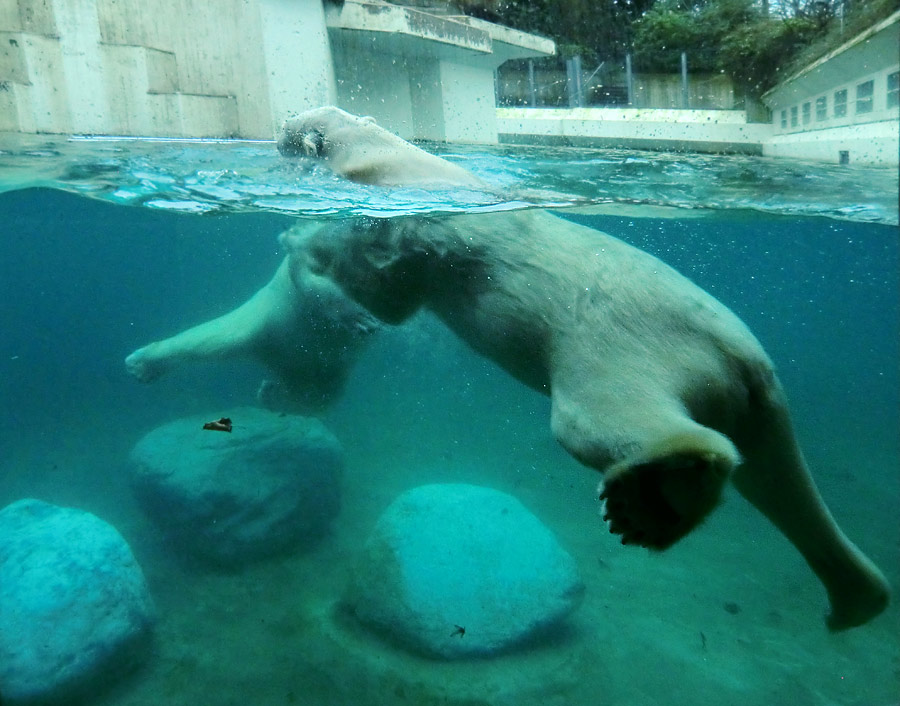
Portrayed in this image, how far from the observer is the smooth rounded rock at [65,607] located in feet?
11.5

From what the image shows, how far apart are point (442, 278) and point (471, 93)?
118 cm

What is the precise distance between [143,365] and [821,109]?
4961mm

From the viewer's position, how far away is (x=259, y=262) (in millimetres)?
A: 6953

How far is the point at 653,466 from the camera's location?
1.65m

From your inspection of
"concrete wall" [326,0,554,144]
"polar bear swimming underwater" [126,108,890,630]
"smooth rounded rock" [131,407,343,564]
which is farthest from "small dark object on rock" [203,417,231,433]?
"concrete wall" [326,0,554,144]

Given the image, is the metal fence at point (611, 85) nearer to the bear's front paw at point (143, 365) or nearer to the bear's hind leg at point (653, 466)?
the bear's hind leg at point (653, 466)

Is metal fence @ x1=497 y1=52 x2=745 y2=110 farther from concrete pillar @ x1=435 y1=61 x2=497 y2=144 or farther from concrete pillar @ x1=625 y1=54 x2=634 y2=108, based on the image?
concrete pillar @ x1=435 y1=61 x2=497 y2=144

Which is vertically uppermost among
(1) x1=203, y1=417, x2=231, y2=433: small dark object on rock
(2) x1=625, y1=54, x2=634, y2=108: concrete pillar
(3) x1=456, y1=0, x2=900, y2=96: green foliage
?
(3) x1=456, y1=0, x2=900, y2=96: green foliage

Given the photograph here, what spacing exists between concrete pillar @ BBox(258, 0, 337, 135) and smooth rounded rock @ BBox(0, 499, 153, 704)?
2.93m

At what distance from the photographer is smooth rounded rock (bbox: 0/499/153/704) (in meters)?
3.51

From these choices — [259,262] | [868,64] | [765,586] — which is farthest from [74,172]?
[765,586]

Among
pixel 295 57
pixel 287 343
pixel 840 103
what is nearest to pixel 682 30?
pixel 840 103

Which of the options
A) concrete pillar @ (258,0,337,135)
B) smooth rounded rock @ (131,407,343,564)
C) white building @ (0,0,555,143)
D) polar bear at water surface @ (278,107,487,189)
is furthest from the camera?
smooth rounded rock @ (131,407,343,564)

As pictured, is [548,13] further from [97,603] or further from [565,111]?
[97,603]
